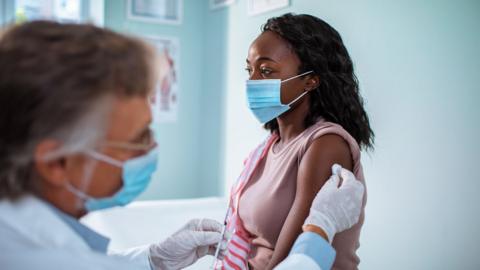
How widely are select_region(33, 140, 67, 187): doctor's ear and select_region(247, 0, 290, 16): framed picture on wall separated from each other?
1829 mm

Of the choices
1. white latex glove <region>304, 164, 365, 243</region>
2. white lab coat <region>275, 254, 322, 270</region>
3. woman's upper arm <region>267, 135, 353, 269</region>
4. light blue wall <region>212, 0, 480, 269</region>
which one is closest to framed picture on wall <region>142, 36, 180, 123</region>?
light blue wall <region>212, 0, 480, 269</region>

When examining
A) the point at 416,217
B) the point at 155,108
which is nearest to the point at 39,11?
the point at 155,108

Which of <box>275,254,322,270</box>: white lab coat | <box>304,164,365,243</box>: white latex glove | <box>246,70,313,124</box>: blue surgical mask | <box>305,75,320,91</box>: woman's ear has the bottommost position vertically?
<box>275,254,322,270</box>: white lab coat

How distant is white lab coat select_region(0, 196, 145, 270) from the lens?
0.69m

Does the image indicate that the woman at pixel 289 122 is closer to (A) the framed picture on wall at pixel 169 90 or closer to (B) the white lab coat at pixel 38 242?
(B) the white lab coat at pixel 38 242

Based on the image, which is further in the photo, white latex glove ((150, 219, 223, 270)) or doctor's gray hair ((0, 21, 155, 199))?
white latex glove ((150, 219, 223, 270))

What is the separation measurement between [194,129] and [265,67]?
7.20 ft

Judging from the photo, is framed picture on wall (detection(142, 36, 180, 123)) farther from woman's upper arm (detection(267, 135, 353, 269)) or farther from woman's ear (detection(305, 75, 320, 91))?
woman's upper arm (detection(267, 135, 353, 269))

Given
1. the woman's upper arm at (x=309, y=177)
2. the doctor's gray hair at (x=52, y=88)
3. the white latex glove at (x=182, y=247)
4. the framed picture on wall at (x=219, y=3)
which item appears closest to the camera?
the doctor's gray hair at (x=52, y=88)

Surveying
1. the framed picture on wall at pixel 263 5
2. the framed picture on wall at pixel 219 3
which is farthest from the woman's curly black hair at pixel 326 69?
the framed picture on wall at pixel 219 3

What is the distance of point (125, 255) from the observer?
1318mm

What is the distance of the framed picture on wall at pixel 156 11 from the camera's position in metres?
3.34

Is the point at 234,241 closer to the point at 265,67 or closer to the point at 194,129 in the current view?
the point at 265,67

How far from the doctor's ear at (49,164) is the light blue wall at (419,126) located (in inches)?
50.8
